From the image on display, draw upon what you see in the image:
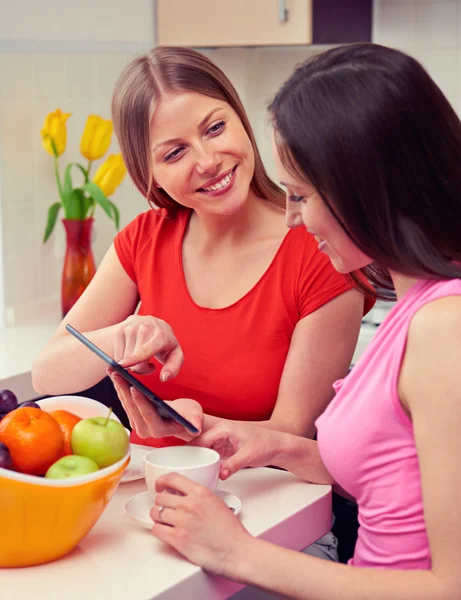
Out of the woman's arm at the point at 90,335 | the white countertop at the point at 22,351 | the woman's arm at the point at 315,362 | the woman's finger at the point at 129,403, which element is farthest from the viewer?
the white countertop at the point at 22,351

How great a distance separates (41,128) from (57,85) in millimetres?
141

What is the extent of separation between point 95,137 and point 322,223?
163 cm

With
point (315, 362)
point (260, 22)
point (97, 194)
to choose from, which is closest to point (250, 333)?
point (315, 362)

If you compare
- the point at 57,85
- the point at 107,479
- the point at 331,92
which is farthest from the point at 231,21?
the point at 107,479

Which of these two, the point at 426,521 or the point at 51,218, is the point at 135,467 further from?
the point at 51,218

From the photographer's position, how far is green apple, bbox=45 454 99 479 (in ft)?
3.43

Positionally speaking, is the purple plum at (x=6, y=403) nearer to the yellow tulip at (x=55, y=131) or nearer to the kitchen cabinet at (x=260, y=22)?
the yellow tulip at (x=55, y=131)

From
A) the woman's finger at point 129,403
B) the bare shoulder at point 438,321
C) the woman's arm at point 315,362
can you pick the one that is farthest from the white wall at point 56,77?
the bare shoulder at point 438,321

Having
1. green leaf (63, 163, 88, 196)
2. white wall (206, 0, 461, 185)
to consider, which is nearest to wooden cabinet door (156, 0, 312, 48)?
white wall (206, 0, 461, 185)

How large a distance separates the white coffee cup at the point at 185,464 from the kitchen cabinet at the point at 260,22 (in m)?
1.61

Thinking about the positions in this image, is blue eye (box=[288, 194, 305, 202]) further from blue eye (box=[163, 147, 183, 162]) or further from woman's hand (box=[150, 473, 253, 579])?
blue eye (box=[163, 147, 183, 162])

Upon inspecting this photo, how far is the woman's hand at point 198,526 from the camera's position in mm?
1030

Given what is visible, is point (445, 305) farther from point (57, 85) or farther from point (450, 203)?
point (57, 85)

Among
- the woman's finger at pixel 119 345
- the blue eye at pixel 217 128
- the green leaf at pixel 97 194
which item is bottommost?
the woman's finger at pixel 119 345
